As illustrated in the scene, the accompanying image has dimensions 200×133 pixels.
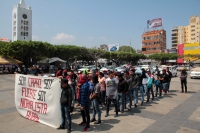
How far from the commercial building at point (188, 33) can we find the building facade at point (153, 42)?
18346mm

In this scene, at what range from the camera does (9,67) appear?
29297 millimetres

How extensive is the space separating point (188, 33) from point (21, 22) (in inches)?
3637

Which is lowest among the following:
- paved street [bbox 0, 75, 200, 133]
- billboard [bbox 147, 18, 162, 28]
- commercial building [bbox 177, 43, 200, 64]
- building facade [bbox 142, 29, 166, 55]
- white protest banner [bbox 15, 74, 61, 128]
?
paved street [bbox 0, 75, 200, 133]

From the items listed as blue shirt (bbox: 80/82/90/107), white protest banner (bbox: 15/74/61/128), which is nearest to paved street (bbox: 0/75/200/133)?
white protest banner (bbox: 15/74/61/128)

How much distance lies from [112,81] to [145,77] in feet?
8.99

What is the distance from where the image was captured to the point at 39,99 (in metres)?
5.54

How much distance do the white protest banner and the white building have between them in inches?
3203

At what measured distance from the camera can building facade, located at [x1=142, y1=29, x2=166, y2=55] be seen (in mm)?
86812

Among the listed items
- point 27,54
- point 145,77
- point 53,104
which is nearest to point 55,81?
point 53,104

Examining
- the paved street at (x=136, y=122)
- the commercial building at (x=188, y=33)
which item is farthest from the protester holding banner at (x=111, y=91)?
the commercial building at (x=188, y=33)

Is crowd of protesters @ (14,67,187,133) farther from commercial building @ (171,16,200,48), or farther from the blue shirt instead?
commercial building @ (171,16,200,48)

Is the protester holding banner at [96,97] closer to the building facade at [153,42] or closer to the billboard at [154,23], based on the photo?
the billboard at [154,23]

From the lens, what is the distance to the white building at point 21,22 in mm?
77312

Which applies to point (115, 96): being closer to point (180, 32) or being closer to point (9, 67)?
point (9, 67)
